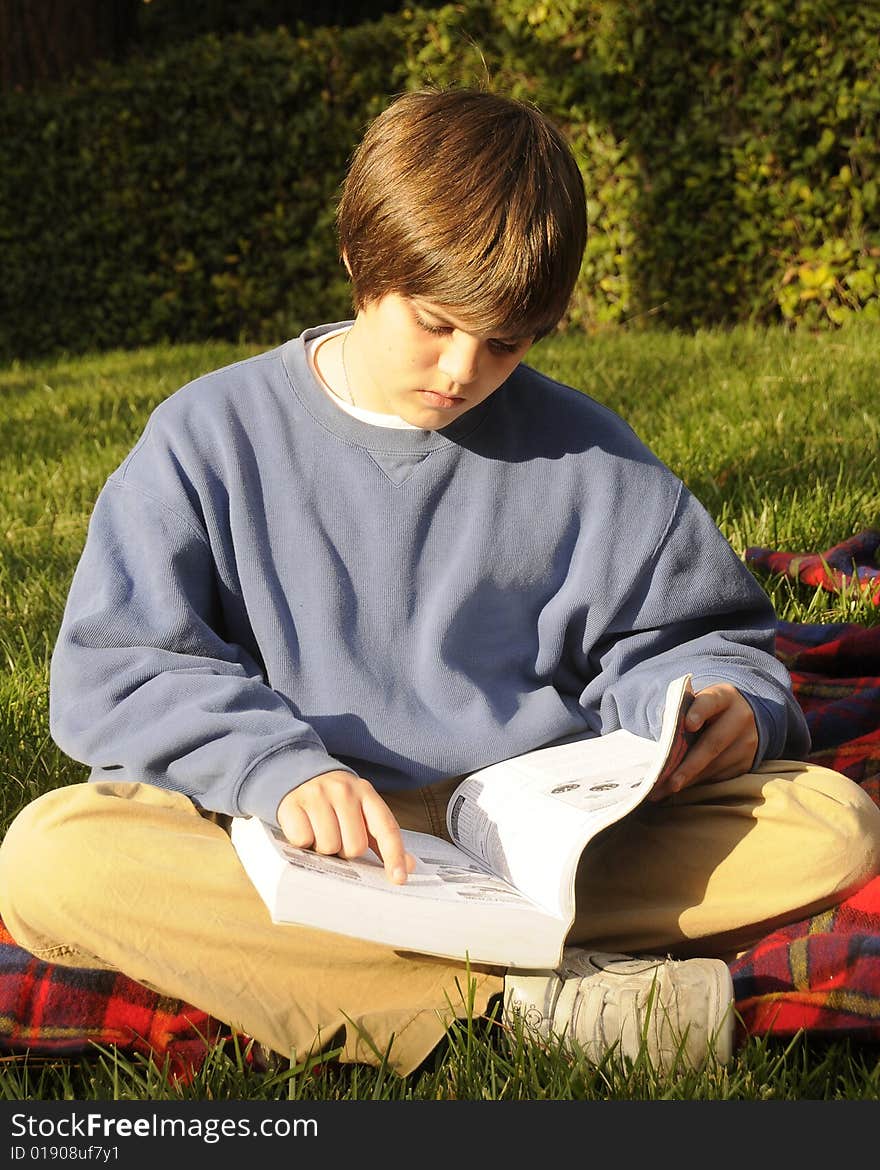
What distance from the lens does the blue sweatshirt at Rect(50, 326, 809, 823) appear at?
2076 millimetres

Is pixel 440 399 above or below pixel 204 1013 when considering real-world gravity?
above

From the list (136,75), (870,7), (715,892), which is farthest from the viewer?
(136,75)

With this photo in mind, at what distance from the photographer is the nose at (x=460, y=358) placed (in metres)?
Answer: 2.05

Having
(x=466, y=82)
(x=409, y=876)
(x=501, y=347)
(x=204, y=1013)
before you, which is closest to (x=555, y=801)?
(x=409, y=876)

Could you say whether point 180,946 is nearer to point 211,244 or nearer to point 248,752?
point 248,752

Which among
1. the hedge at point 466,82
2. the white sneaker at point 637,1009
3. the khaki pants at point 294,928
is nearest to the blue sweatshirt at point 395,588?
the khaki pants at point 294,928

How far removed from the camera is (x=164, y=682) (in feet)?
6.55

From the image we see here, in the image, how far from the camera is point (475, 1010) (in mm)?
1898

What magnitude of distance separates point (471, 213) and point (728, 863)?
3.49 feet

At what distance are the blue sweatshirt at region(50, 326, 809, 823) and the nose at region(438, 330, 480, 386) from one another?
222 mm

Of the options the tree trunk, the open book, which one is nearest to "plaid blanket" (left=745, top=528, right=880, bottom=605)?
the open book

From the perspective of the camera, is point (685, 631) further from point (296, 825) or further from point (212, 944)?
point (212, 944)

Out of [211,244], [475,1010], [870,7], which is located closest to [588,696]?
[475,1010]

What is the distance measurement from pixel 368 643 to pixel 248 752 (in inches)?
14.7
